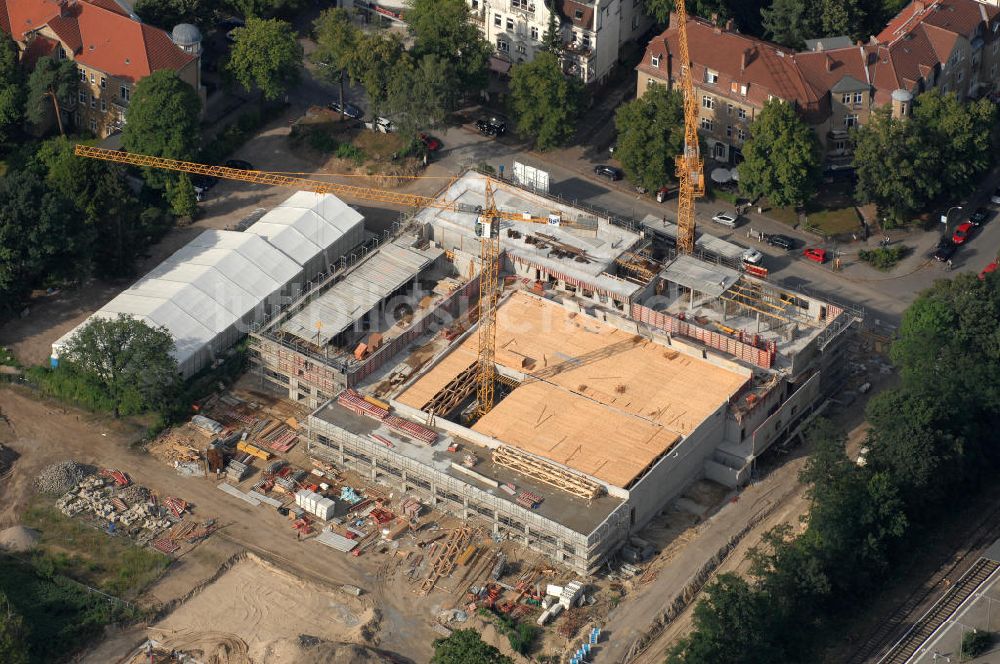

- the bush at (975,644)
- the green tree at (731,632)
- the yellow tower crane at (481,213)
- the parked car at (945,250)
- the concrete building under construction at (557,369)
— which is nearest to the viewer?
the green tree at (731,632)

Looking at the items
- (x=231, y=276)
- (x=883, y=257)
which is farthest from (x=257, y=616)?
(x=883, y=257)

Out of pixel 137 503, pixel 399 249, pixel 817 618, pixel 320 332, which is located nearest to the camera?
pixel 817 618

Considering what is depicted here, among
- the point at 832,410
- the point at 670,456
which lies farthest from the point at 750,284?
the point at 670,456

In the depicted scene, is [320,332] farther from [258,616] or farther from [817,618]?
[817,618]

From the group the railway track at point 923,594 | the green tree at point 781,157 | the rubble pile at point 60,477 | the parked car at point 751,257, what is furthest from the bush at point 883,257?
the rubble pile at point 60,477

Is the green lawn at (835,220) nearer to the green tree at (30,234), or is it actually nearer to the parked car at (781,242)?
the parked car at (781,242)

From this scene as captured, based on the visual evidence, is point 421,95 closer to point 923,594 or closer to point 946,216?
point 946,216

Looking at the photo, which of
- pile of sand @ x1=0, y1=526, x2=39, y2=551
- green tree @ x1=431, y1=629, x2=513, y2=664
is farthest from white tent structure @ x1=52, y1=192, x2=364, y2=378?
green tree @ x1=431, y1=629, x2=513, y2=664
